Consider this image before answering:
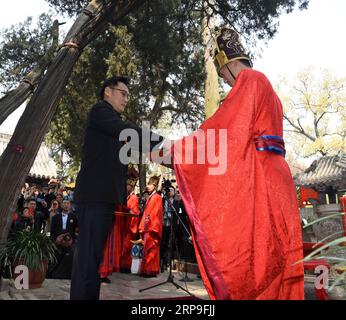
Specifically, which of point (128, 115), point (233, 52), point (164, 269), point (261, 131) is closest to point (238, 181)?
point (261, 131)

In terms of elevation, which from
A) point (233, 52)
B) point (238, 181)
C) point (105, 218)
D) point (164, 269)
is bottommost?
point (164, 269)

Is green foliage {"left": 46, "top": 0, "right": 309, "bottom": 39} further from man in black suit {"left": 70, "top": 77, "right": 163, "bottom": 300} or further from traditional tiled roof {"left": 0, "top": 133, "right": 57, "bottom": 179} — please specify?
traditional tiled roof {"left": 0, "top": 133, "right": 57, "bottom": 179}

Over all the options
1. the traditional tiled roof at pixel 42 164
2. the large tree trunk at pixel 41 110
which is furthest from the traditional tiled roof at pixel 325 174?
the traditional tiled roof at pixel 42 164

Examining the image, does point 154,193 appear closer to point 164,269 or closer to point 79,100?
point 164,269

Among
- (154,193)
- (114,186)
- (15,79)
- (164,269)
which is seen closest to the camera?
(114,186)

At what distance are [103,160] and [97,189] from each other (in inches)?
9.3

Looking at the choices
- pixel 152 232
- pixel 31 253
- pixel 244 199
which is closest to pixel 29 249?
pixel 31 253

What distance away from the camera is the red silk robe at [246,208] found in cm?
244

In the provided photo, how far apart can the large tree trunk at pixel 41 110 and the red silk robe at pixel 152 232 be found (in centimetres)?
345

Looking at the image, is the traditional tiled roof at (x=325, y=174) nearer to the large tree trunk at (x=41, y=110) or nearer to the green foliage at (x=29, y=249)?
the large tree trunk at (x=41, y=110)

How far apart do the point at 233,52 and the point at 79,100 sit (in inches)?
361

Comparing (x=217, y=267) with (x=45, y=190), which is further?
(x=45, y=190)

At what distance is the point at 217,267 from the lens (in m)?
2.46

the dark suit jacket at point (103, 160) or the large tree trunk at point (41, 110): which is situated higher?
the large tree trunk at point (41, 110)
